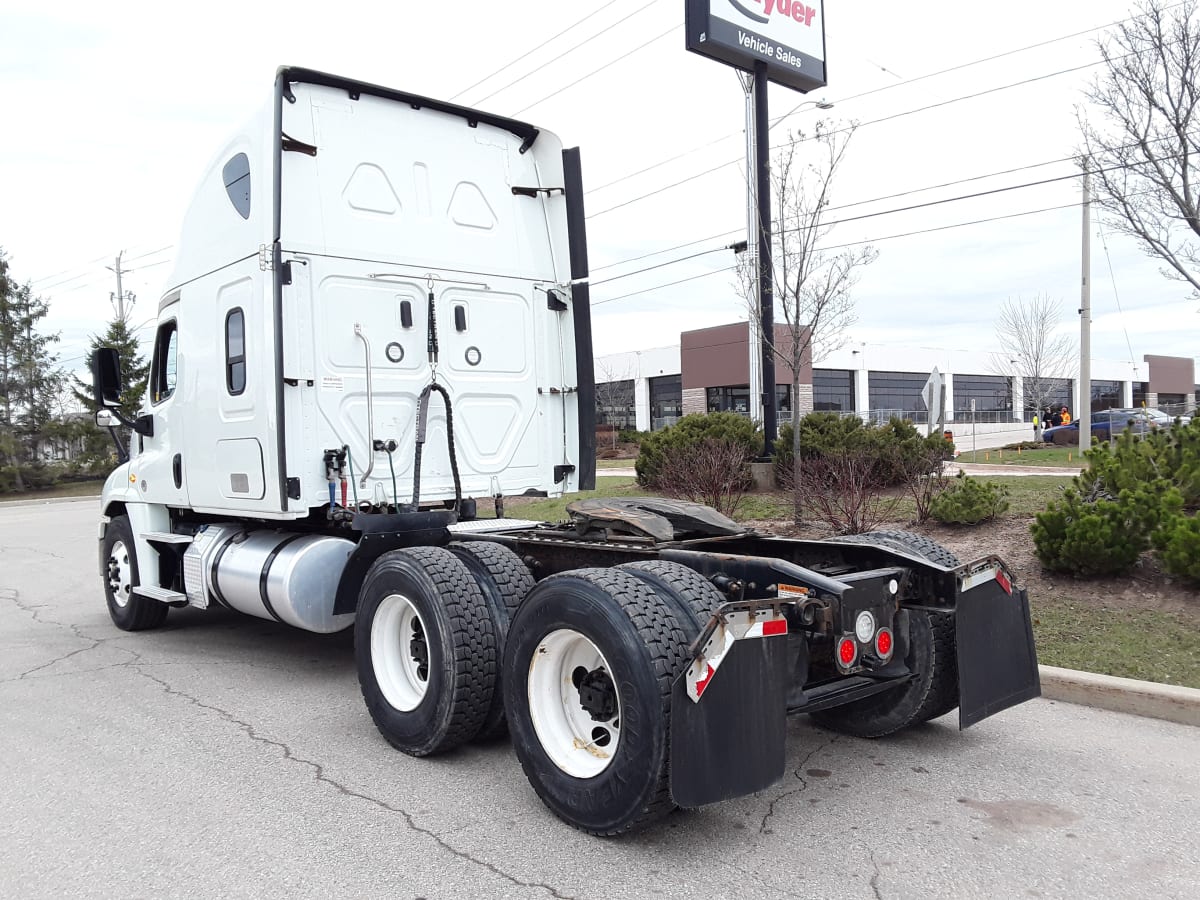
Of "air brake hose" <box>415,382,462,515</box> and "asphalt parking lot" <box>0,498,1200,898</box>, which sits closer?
"asphalt parking lot" <box>0,498,1200,898</box>

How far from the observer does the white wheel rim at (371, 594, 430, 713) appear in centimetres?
514

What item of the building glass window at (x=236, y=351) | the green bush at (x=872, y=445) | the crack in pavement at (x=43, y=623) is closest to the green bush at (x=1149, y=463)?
the green bush at (x=872, y=445)

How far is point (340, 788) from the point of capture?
14.8 ft

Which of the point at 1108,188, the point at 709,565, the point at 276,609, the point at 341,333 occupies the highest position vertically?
the point at 1108,188

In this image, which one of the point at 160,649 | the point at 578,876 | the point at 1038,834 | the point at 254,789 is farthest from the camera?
the point at 160,649

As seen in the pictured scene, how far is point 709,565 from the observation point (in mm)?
4324

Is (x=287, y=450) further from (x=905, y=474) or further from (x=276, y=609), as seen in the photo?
(x=905, y=474)

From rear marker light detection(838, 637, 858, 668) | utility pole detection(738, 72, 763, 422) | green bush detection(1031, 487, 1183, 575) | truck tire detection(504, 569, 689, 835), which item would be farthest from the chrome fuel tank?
utility pole detection(738, 72, 763, 422)

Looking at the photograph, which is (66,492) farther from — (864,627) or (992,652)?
(992,652)

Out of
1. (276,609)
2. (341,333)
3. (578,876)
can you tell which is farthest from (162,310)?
(578,876)

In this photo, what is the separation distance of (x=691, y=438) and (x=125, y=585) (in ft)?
29.5

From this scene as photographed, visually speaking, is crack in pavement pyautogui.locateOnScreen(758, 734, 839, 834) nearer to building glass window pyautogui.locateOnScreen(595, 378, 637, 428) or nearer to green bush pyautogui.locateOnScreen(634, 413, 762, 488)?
green bush pyautogui.locateOnScreen(634, 413, 762, 488)

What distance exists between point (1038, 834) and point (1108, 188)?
431 inches

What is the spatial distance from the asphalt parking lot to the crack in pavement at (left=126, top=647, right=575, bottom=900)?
1 centimetres
